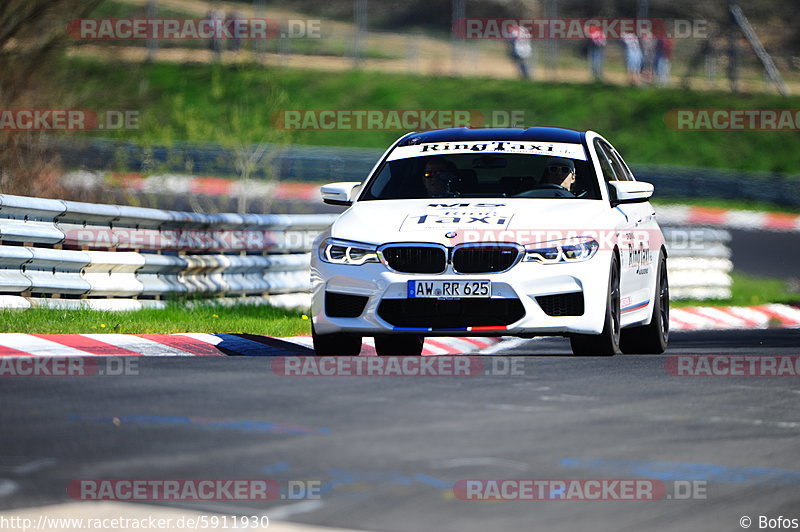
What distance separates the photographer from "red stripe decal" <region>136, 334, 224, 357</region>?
37.1 feet

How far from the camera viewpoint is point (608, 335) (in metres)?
10.9

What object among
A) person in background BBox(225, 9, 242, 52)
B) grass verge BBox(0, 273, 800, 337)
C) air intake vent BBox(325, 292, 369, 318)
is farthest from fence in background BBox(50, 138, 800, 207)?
air intake vent BBox(325, 292, 369, 318)

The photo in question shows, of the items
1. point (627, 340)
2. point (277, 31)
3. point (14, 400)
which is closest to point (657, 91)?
point (277, 31)

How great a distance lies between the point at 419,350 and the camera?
12.3 metres

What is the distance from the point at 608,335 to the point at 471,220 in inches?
49.1

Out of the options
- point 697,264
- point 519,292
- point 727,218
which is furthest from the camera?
point 727,218

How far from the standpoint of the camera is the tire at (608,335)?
10750mm

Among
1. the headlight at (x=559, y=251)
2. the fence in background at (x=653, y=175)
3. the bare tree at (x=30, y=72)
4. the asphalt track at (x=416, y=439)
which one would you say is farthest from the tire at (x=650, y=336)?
the fence in background at (x=653, y=175)

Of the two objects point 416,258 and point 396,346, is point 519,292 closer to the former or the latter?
point 416,258

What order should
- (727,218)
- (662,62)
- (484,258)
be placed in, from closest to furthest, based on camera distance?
(484,258) < (727,218) < (662,62)

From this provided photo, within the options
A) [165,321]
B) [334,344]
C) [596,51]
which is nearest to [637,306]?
[334,344]

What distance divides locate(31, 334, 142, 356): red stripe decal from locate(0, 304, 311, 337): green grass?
2.06 ft

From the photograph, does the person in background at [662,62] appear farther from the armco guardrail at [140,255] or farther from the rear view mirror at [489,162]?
the rear view mirror at [489,162]

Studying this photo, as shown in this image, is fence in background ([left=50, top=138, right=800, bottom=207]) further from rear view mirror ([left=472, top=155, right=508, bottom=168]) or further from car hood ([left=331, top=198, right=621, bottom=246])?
car hood ([left=331, top=198, right=621, bottom=246])
